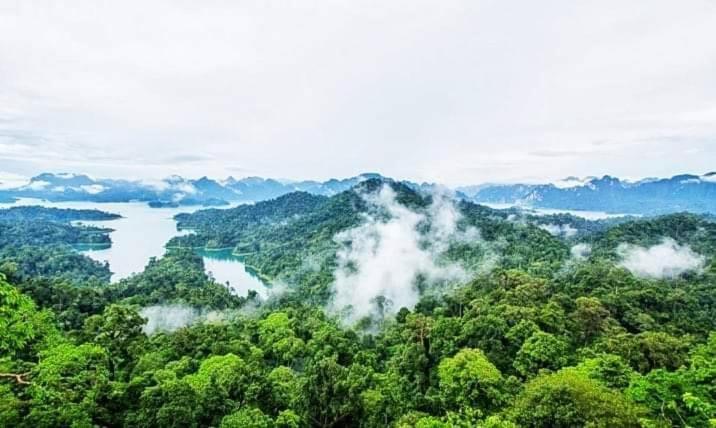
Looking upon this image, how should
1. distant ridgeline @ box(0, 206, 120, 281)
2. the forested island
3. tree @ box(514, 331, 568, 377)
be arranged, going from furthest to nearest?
1. distant ridgeline @ box(0, 206, 120, 281)
2. tree @ box(514, 331, 568, 377)
3. the forested island

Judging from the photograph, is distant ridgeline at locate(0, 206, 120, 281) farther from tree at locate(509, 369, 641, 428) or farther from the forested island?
tree at locate(509, 369, 641, 428)

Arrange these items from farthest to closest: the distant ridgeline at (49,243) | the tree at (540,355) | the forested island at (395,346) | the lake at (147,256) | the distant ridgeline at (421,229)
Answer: the lake at (147,256) < the distant ridgeline at (49,243) < the distant ridgeline at (421,229) < the tree at (540,355) < the forested island at (395,346)

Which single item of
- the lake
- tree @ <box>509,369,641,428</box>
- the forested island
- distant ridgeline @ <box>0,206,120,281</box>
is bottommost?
the lake

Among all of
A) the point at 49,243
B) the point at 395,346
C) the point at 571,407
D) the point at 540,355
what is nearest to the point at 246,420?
the point at 571,407

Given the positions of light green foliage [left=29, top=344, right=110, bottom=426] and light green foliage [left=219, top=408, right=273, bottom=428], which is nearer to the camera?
light green foliage [left=29, top=344, right=110, bottom=426]

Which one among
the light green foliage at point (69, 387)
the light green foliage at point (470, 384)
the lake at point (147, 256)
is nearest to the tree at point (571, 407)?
the light green foliage at point (470, 384)

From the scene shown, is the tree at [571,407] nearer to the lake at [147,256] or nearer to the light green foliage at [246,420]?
the light green foliage at [246,420]

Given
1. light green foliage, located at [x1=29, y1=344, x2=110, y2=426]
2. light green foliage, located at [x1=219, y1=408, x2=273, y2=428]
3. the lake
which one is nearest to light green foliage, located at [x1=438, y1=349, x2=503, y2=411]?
light green foliage, located at [x1=219, y1=408, x2=273, y2=428]

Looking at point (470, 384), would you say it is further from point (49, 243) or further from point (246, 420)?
point (49, 243)
